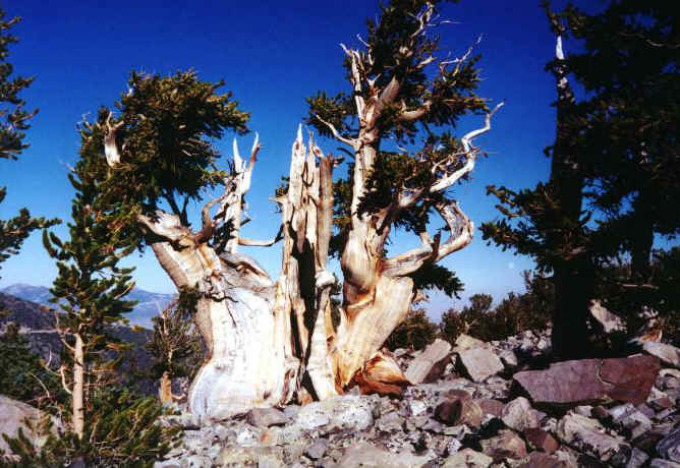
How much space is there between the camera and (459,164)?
29.5ft

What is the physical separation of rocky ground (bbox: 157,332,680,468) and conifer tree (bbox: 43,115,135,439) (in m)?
1.54

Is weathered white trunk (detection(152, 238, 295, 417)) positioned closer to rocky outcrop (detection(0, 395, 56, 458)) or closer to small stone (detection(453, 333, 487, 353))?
rocky outcrop (detection(0, 395, 56, 458))

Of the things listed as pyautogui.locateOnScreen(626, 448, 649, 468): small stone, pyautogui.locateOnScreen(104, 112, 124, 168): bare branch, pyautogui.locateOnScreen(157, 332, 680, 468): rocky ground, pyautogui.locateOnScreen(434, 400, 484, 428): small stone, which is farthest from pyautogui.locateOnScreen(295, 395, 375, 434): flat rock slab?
pyautogui.locateOnScreen(104, 112, 124, 168): bare branch

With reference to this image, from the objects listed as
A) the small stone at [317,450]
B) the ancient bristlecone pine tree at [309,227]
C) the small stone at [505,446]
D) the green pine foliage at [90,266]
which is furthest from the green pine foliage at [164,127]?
the small stone at [505,446]

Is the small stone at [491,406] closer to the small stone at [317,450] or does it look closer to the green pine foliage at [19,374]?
the small stone at [317,450]

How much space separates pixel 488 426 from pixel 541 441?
69cm

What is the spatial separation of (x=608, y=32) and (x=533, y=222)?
3407 mm

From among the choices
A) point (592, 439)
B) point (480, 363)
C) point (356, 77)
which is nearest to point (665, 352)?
point (480, 363)

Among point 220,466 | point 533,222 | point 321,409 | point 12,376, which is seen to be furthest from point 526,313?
point 12,376

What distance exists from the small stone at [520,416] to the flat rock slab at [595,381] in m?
0.25

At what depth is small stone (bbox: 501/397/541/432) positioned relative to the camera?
14.2 feet

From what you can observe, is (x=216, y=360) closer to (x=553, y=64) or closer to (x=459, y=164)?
(x=459, y=164)

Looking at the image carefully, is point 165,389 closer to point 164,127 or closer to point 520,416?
point 164,127

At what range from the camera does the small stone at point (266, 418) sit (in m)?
6.27
